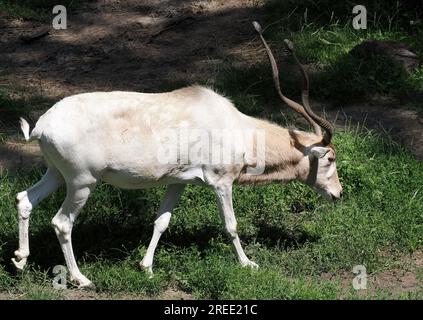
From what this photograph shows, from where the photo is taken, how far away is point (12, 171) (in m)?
9.16

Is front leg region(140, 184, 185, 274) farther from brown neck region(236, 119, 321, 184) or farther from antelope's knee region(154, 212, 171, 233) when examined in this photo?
brown neck region(236, 119, 321, 184)

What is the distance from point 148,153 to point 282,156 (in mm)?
1288

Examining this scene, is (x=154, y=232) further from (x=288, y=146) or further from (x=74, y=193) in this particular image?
(x=288, y=146)

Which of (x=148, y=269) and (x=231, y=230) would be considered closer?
(x=148, y=269)

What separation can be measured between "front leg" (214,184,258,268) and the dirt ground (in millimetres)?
2632

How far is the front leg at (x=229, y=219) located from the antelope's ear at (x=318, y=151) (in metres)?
0.83

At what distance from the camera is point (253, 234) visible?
8461 mm

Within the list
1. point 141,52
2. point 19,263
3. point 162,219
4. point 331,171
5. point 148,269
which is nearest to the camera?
point 19,263

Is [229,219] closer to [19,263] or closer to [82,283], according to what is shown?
[82,283]

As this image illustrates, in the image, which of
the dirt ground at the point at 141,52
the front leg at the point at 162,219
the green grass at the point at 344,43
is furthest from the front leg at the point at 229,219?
the green grass at the point at 344,43

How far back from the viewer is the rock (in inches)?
426

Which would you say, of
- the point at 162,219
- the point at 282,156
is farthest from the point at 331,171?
the point at 162,219

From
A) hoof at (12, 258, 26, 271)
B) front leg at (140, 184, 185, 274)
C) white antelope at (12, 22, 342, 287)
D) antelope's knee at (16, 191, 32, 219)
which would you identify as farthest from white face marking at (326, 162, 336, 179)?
hoof at (12, 258, 26, 271)

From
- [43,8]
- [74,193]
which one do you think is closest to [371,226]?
[74,193]
